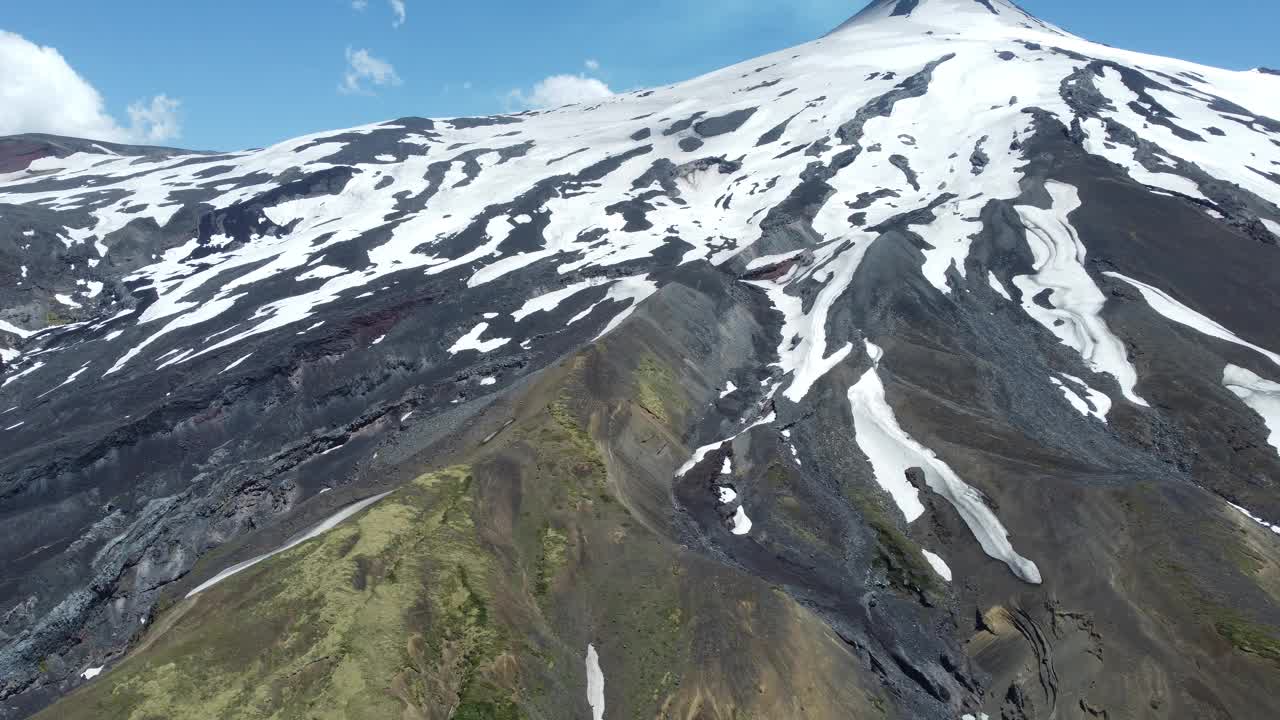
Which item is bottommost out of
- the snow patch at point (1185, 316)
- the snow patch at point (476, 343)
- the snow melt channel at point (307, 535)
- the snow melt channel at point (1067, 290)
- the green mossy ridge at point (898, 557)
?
the snow patch at point (1185, 316)

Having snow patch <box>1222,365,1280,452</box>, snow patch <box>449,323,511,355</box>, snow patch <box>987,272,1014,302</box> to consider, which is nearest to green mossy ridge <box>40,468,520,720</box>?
snow patch <box>449,323,511,355</box>

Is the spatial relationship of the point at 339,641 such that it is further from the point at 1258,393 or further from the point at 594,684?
the point at 1258,393

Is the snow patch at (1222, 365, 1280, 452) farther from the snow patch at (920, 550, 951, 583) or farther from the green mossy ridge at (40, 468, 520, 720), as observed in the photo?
the green mossy ridge at (40, 468, 520, 720)

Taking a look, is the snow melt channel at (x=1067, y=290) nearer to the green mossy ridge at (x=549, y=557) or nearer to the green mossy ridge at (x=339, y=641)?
the green mossy ridge at (x=549, y=557)

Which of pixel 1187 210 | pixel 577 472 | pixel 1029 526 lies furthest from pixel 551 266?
pixel 1187 210

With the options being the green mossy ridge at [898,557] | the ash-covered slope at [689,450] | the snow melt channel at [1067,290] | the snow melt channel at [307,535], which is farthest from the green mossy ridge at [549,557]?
the snow melt channel at [1067,290]

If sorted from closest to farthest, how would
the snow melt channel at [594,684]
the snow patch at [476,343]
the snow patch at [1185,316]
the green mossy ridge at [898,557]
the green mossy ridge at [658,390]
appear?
1. the snow melt channel at [594,684]
2. the green mossy ridge at [898,557]
3. the green mossy ridge at [658,390]
4. the snow patch at [1185,316]
5. the snow patch at [476,343]
